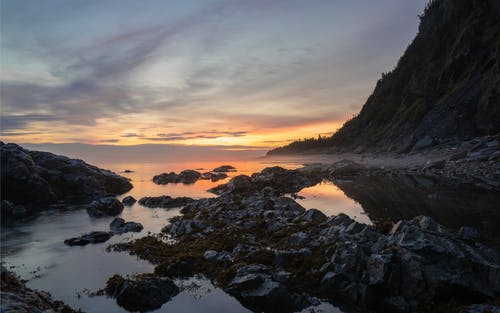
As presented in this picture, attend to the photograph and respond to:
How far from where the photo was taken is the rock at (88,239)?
26156mm

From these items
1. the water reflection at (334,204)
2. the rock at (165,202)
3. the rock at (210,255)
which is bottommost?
the rock at (165,202)

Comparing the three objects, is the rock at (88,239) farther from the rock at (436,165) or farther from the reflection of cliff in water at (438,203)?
the rock at (436,165)

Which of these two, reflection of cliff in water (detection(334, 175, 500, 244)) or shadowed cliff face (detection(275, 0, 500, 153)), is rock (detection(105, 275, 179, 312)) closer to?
reflection of cliff in water (detection(334, 175, 500, 244))

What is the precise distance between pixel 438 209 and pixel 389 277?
21.4 metres

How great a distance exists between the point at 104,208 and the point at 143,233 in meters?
15.1

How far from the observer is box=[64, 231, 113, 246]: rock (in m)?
26.2

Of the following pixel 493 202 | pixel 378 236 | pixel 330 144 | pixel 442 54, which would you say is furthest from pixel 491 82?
pixel 330 144

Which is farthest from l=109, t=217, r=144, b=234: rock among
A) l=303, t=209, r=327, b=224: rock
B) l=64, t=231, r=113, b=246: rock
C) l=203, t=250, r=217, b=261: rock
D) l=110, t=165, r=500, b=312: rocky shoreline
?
l=303, t=209, r=327, b=224: rock

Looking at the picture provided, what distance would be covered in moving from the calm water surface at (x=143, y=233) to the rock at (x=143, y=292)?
410 millimetres

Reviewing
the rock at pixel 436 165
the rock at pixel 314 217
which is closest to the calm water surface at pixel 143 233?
the rock at pixel 314 217

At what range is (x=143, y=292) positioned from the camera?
15.0 metres

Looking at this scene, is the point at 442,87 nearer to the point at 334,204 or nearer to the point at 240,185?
the point at 240,185

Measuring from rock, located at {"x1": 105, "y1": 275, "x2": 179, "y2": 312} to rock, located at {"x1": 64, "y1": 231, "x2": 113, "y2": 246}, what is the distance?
11.5m

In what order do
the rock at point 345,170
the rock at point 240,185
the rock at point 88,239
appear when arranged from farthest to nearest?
the rock at point 345,170, the rock at point 240,185, the rock at point 88,239
